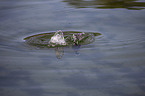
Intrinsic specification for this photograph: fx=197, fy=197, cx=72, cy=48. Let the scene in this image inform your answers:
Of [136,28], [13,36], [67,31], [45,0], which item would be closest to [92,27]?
[67,31]

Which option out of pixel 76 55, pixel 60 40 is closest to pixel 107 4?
pixel 60 40

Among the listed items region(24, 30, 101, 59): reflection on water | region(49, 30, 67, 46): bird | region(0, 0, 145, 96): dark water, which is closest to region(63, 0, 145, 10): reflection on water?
region(0, 0, 145, 96): dark water

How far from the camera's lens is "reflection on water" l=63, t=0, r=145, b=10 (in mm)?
6635

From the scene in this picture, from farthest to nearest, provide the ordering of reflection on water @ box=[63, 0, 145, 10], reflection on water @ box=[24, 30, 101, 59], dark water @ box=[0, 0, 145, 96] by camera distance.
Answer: reflection on water @ box=[63, 0, 145, 10]
reflection on water @ box=[24, 30, 101, 59]
dark water @ box=[0, 0, 145, 96]

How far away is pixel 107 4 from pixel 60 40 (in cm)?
343

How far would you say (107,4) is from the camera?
A: 22.9ft

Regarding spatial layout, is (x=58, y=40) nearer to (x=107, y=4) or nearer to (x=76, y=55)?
(x=76, y=55)

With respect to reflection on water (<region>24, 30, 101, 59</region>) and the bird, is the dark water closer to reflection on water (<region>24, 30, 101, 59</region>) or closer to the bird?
reflection on water (<region>24, 30, 101, 59</region>)

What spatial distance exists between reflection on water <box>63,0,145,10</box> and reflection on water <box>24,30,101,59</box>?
8.03 feet

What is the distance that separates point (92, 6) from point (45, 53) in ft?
11.4

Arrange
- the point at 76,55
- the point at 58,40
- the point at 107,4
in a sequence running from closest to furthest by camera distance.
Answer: the point at 76,55
the point at 58,40
the point at 107,4

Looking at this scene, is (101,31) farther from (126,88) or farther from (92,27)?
(126,88)

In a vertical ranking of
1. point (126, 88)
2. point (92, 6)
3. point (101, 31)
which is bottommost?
point (126, 88)

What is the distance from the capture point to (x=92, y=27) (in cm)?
504
